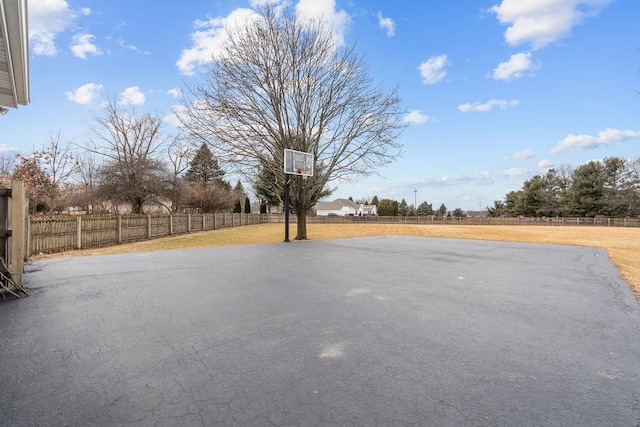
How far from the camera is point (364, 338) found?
8.46 ft

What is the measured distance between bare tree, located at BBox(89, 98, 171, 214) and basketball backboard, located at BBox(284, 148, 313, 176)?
1413 centimetres

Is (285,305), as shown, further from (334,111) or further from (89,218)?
(89,218)

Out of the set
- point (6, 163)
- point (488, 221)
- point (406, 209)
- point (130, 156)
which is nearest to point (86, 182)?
point (130, 156)

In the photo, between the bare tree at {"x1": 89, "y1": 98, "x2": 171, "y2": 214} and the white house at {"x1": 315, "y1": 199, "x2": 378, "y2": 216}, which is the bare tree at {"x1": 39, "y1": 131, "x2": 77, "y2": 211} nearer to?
the bare tree at {"x1": 89, "y1": 98, "x2": 171, "y2": 214}

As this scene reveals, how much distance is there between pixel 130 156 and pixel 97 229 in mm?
12860

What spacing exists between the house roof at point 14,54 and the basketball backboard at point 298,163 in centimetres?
738

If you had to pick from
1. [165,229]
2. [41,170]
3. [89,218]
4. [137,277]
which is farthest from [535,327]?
[41,170]

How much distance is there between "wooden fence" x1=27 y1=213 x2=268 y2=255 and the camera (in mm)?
9977

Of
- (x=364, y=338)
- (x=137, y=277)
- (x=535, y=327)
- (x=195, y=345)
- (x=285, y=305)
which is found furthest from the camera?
(x=137, y=277)

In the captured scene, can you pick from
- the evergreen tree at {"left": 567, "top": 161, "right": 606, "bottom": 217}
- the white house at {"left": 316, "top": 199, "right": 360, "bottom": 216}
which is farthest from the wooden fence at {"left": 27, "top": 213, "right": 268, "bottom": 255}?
the white house at {"left": 316, "top": 199, "right": 360, "bottom": 216}

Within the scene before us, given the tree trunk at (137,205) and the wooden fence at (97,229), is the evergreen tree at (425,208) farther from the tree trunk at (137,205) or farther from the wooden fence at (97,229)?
the tree trunk at (137,205)

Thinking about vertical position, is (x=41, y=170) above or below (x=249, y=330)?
above

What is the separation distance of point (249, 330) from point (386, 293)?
2.12 meters

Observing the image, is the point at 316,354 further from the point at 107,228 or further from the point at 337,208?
the point at 337,208
